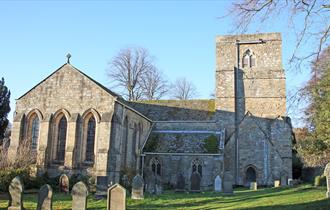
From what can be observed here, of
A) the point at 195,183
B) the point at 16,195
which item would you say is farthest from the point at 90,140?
the point at 16,195

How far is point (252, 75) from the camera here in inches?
1357

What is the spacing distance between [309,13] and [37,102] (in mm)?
21456

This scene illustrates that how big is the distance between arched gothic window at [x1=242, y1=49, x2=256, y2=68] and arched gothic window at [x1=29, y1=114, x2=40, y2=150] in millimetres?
20184

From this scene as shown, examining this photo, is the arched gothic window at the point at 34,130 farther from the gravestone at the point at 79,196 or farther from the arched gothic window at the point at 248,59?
the arched gothic window at the point at 248,59

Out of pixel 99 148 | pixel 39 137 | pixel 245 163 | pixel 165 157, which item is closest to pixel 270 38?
Result: pixel 245 163

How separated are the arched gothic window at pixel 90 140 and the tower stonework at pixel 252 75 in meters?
13.5

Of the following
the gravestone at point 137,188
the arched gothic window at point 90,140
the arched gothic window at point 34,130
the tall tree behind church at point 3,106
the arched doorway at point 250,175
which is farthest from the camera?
the arched doorway at point 250,175

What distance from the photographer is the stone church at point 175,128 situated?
80.5 ft

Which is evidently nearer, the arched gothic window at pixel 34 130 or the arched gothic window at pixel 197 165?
the arched gothic window at pixel 34 130

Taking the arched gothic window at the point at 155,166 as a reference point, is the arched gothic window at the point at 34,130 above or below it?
above

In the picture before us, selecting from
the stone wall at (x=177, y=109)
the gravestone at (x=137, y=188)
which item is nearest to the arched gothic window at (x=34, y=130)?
the gravestone at (x=137, y=188)

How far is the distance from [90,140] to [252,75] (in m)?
17.6

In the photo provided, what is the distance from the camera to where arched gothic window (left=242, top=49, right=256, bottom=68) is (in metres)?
34.9

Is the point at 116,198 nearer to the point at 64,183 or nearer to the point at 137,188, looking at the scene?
the point at 137,188
